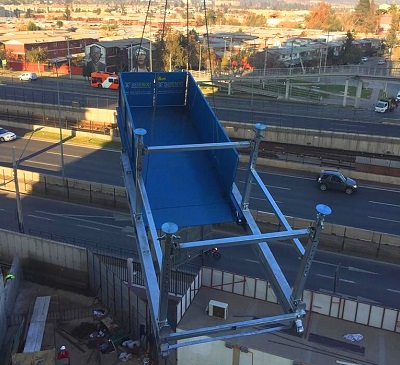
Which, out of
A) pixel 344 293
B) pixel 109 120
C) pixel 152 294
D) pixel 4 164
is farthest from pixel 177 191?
pixel 109 120

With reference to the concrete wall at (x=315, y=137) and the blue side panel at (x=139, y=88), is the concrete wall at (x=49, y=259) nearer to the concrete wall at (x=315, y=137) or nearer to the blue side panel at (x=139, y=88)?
the blue side panel at (x=139, y=88)

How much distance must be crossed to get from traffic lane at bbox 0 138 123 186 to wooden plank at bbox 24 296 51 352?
39.0 feet

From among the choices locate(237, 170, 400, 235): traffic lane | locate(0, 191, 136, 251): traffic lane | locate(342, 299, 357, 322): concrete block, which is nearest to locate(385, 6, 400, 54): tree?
locate(237, 170, 400, 235): traffic lane

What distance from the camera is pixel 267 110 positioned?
43.8 m

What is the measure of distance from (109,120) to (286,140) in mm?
16490

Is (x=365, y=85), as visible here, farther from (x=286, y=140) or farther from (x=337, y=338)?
(x=337, y=338)

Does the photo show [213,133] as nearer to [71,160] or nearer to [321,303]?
[321,303]

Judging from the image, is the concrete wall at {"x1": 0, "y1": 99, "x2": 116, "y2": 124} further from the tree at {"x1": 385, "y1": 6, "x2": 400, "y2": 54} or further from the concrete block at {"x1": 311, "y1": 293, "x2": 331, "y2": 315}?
the tree at {"x1": 385, "y1": 6, "x2": 400, "y2": 54}

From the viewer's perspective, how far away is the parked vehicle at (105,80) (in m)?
52.9

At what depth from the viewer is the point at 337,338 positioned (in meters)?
12.5

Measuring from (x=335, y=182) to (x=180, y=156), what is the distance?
16.9m

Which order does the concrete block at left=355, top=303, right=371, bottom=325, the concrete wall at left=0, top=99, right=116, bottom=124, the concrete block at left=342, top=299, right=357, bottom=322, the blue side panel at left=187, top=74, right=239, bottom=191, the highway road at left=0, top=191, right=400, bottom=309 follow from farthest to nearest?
1. the concrete wall at left=0, top=99, right=116, bottom=124
2. the highway road at left=0, top=191, right=400, bottom=309
3. the concrete block at left=342, top=299, right=357, bottom=322
4. the concrete block at left=355, top=303, right=371, bottom=325
5. the blue side panel at left=187, top=74, right=239, bottom=191

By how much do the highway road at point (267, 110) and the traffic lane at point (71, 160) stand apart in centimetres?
932

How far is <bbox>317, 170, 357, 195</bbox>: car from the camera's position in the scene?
87.1ft
